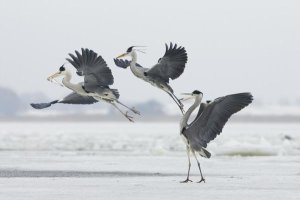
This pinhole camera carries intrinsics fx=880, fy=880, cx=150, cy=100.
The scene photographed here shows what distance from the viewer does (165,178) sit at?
15820mm

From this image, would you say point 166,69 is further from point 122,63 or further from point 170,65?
point 122,63

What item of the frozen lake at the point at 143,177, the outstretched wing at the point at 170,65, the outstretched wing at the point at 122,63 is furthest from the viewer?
the outstretched wing at the point at 122,63

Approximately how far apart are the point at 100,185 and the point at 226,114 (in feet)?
7.52

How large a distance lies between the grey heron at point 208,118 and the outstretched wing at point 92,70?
126 inches

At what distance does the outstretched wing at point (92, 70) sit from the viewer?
17438 mm

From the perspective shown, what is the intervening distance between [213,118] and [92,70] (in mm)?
4126

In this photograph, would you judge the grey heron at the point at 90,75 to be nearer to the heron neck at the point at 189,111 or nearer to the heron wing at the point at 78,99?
the heron wing at the point at 78,99

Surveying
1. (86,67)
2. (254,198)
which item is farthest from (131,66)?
(254,198)

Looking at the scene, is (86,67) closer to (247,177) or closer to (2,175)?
(2,175)

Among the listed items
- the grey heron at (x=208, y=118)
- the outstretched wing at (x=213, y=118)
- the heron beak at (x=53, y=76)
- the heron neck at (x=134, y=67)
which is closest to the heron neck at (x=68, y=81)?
the heron beak at (x=53, y=76)

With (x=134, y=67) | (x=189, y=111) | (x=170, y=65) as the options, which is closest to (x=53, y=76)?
(x=134, y=67)

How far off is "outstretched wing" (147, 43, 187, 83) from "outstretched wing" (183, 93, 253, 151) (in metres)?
2.79

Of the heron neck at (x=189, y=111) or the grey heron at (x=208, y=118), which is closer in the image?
the grey heron at (x=208, y=118)

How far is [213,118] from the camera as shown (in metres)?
14.1
